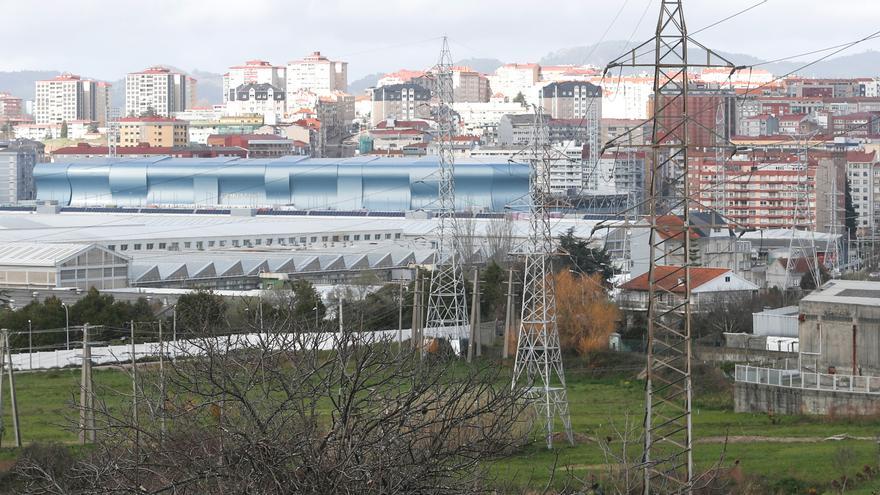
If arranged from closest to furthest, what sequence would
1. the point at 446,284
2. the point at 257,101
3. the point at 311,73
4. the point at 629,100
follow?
1. the point at 446,284
2. the point at 629,100
3. the point at 257,101
4. the point at 311,73

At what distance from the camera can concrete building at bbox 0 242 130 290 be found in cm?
1592

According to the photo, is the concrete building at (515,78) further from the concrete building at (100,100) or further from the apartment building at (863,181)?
the apartment building at (863,181)

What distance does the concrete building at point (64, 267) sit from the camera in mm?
15922

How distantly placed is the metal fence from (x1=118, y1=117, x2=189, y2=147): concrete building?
156ft

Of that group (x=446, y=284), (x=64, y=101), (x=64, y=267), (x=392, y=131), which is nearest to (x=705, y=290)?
(x=446, y=284)

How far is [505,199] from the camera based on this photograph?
113ft

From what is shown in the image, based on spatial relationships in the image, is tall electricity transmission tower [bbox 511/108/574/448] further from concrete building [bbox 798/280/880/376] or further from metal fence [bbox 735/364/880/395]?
concrete building [bbox 798/280/880/376]

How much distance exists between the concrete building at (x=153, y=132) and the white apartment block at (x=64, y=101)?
2278cm

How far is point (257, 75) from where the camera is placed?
90.5 m

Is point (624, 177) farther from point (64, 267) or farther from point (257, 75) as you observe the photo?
point (257, 75)

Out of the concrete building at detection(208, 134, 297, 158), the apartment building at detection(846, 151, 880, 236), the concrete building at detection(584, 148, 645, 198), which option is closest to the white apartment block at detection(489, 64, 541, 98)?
the concrete building at detection(208, 134, 297, 158)

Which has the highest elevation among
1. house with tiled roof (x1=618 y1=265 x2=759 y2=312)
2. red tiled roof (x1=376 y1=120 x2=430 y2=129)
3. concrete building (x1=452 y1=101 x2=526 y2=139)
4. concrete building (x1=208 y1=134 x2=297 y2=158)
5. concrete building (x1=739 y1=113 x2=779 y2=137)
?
concrete building (x1=452 y1=101 x2=526 y2=139)

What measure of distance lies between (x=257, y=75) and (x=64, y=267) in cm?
7541

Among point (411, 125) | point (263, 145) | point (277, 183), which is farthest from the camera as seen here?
point (411, 125)
